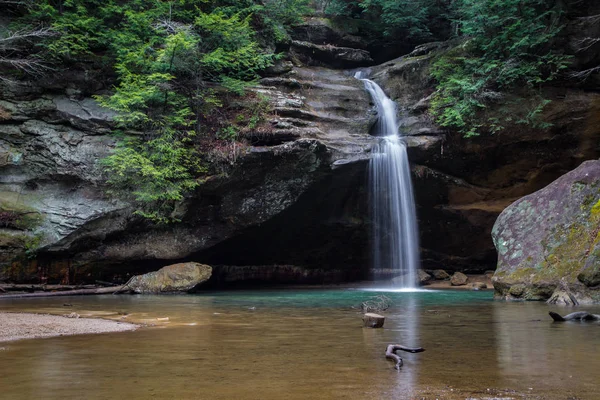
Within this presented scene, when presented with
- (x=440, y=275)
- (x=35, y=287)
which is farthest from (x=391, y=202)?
(x=35, y=287)

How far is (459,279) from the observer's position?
1905cm


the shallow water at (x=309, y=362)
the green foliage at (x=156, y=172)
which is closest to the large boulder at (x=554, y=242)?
the shallow water at (x=309, y=362)

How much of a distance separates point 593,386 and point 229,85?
1552 cm

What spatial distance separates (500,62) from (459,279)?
27.7ft

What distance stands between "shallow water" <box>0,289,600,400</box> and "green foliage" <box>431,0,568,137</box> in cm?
1065

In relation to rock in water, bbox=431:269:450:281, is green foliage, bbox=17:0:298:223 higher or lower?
higher

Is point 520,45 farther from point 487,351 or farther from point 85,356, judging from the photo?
point 85,356

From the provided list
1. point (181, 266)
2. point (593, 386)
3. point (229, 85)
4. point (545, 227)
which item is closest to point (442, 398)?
point (593, 386)

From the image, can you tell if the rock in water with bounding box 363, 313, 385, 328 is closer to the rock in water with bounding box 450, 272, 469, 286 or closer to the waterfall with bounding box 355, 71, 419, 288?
the waterfall with bounding box 355, 71, 419, 288

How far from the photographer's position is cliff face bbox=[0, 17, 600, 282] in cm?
1540

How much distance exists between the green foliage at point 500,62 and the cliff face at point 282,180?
0.81m

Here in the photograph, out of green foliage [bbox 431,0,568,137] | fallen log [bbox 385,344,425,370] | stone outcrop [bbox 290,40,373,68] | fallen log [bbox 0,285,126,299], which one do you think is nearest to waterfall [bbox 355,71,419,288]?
green foliage [bbox 431,0,568,137]

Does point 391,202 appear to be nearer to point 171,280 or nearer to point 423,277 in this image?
point 423,277

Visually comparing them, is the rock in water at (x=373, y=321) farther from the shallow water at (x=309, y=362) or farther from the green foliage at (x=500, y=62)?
the green foliage at (x=500, y=62)
